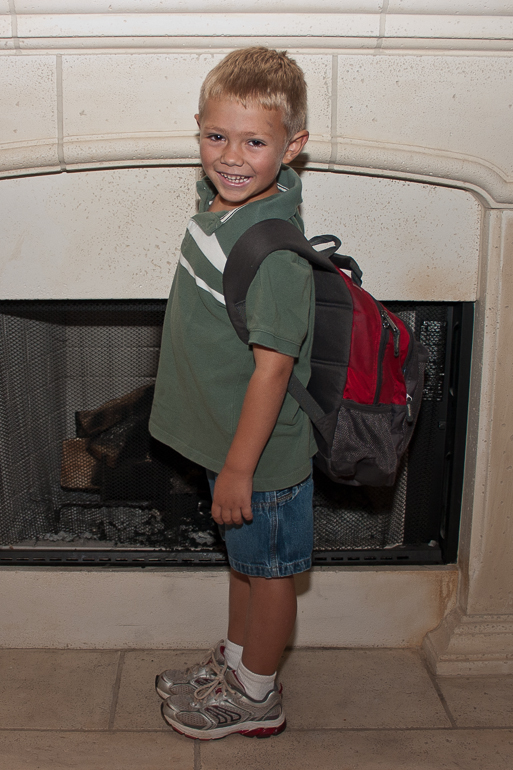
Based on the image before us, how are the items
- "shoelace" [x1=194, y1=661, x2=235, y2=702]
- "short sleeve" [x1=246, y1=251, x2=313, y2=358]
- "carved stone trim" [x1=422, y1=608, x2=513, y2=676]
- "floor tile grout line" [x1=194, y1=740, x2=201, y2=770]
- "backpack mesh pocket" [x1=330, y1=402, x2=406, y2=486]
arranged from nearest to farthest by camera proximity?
1. "short sleeve" [x1=246, y1=251, x2=313, y2=358]
2. "backpack mesh pocket" [x1=330, y1=402, x2=406, y2=486]
3. "floor tile grout line" [x1=194, y1=740, x2=201, y2=770]
4. "shoelace" [x1=194, y1=661, x2=235, y2=702]
5. "carved stone trim" [x1=422, y1=608, x2=513, y2=676]

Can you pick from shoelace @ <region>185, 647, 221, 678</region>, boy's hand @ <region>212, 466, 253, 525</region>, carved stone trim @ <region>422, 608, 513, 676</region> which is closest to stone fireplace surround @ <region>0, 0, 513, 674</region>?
carved stone trim @ <region>422, 608, 513, 676</region>

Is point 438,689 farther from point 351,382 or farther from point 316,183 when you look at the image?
point 316,183

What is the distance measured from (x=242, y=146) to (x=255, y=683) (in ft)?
4.47

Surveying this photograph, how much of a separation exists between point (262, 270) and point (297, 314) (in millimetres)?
120

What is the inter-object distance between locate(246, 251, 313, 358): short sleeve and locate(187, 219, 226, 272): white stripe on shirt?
116 mm

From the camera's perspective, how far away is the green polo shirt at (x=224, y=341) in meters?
1.39

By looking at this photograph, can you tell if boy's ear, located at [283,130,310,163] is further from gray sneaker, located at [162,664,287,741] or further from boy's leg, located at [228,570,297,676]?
gray sneaker, located at [162,664,287,741]

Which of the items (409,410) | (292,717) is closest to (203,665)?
(292,717)

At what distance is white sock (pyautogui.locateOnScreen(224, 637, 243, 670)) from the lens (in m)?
1.83

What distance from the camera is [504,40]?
1.78 metres

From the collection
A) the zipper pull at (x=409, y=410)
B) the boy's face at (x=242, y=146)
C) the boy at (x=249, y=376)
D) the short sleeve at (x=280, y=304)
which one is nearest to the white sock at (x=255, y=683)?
the boy at (x=249, y=376)

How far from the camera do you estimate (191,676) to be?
1884 millimetres

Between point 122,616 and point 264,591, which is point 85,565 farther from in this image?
point 264,591

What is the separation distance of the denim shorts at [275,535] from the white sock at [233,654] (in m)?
0.31
